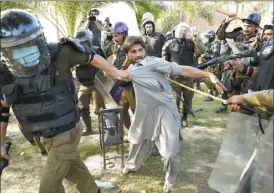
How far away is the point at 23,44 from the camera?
2.04 m

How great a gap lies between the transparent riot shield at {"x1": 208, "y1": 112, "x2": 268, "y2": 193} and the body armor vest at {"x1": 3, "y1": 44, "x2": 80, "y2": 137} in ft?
4.26

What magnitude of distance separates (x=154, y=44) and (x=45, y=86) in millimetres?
3312

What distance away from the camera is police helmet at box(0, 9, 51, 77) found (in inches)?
79.6

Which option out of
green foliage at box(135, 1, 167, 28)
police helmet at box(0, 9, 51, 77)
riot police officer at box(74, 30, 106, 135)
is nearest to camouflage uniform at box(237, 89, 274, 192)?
police helmet at box(0, 9, 51, 77)

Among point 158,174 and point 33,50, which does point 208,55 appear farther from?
point 33,50

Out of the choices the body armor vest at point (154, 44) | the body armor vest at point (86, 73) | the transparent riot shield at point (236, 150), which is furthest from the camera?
the body armor vest at point (154, 44)

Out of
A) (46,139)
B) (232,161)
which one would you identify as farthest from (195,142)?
(46,139)

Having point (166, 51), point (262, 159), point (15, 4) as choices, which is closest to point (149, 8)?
point (15, 4)

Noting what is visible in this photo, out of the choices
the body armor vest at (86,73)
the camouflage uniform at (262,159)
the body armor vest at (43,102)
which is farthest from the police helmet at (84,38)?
the camouflage uniform at (262,159)

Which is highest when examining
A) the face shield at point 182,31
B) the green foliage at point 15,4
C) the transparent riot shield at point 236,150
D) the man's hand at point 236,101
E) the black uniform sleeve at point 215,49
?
the green foliage at point 15,4

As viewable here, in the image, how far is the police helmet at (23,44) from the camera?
6.63 feet

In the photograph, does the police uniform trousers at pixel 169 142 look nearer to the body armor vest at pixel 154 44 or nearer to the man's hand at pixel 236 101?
the man's hand at pixel 236 101

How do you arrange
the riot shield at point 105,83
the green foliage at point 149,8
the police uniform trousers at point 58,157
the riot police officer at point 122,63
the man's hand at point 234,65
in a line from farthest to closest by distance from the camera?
the green foliage at point 149,8
the riot police officer at point 122,63
the riot shield at point 105,83
the man's hand at point 234,65
the police uniform trousers at point 58,157

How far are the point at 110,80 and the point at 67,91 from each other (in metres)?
1.66
